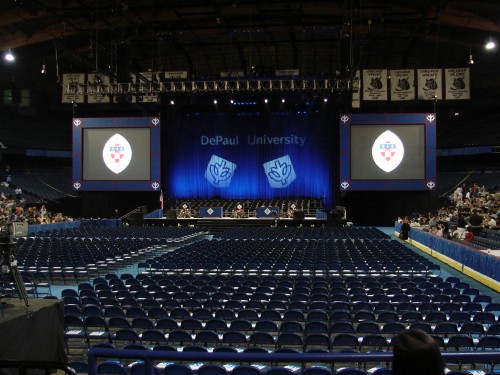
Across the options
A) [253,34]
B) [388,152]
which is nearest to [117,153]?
[253,34]

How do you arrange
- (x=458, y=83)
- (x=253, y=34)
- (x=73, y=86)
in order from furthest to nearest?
(x=253, y=34)
(x=73, y=86)
(x=458, y=83)

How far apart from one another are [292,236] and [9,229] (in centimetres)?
1922

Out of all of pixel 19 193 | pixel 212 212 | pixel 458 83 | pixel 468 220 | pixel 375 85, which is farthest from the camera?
pixel 19 193

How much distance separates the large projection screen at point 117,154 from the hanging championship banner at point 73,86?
19.0ft

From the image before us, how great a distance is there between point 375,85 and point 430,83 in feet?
9.82

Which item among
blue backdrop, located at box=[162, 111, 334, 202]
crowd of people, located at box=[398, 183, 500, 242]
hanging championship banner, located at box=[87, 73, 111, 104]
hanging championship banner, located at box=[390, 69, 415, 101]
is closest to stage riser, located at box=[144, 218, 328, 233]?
blue backdrop, located at box=[162, 111, 334, 202]

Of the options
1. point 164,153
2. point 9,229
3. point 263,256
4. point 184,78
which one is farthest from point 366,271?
point 164,153

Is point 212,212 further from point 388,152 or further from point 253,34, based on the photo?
point 388,152

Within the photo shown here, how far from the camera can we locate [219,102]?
38000 mm

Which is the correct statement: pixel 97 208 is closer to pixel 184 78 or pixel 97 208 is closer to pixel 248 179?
pixel 248 179

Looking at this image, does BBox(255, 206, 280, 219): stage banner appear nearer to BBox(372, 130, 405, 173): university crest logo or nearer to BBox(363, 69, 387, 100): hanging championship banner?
BBox(372, 130, 405, 173): university crest logo

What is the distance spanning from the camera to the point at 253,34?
31.4 metres

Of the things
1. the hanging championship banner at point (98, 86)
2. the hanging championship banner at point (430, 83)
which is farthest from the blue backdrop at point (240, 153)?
the hanging championship banner at point (430, 83)

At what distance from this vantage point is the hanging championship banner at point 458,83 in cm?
2692
